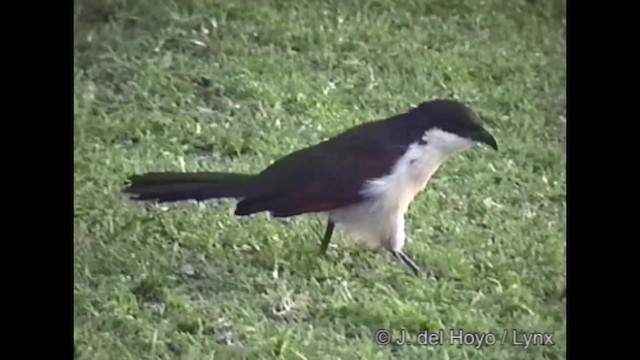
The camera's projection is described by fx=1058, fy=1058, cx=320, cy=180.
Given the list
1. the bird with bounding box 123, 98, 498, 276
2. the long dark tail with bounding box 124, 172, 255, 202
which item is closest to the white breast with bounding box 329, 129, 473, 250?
the bird with bounding box 123, 98, 498, 276

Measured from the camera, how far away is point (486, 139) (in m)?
2.07

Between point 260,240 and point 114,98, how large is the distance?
1.31 feet

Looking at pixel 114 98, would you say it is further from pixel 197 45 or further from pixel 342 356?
pixel 342 356

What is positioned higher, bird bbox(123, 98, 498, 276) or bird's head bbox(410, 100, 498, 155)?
bird's head bbox(410, 100, 498, 155)

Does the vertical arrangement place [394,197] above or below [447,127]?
below

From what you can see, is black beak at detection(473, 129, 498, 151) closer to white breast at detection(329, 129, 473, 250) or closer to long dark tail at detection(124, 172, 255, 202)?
white breast at detection(329, 129, 473, 250)

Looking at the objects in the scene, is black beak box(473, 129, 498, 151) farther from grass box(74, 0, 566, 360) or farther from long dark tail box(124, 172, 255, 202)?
long dark tail box(124, 172, 255, 202)

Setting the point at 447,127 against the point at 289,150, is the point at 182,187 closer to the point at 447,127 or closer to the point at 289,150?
the point at 289,150

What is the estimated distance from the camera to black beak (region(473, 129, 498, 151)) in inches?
81.4

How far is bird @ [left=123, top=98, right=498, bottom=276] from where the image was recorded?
2029mm

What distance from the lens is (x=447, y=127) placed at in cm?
205

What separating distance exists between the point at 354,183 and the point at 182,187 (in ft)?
1.08

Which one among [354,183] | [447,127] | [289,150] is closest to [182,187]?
[289,150]

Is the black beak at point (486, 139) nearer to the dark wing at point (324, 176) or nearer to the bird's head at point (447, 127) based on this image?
the bird's head at point (447, 127)
